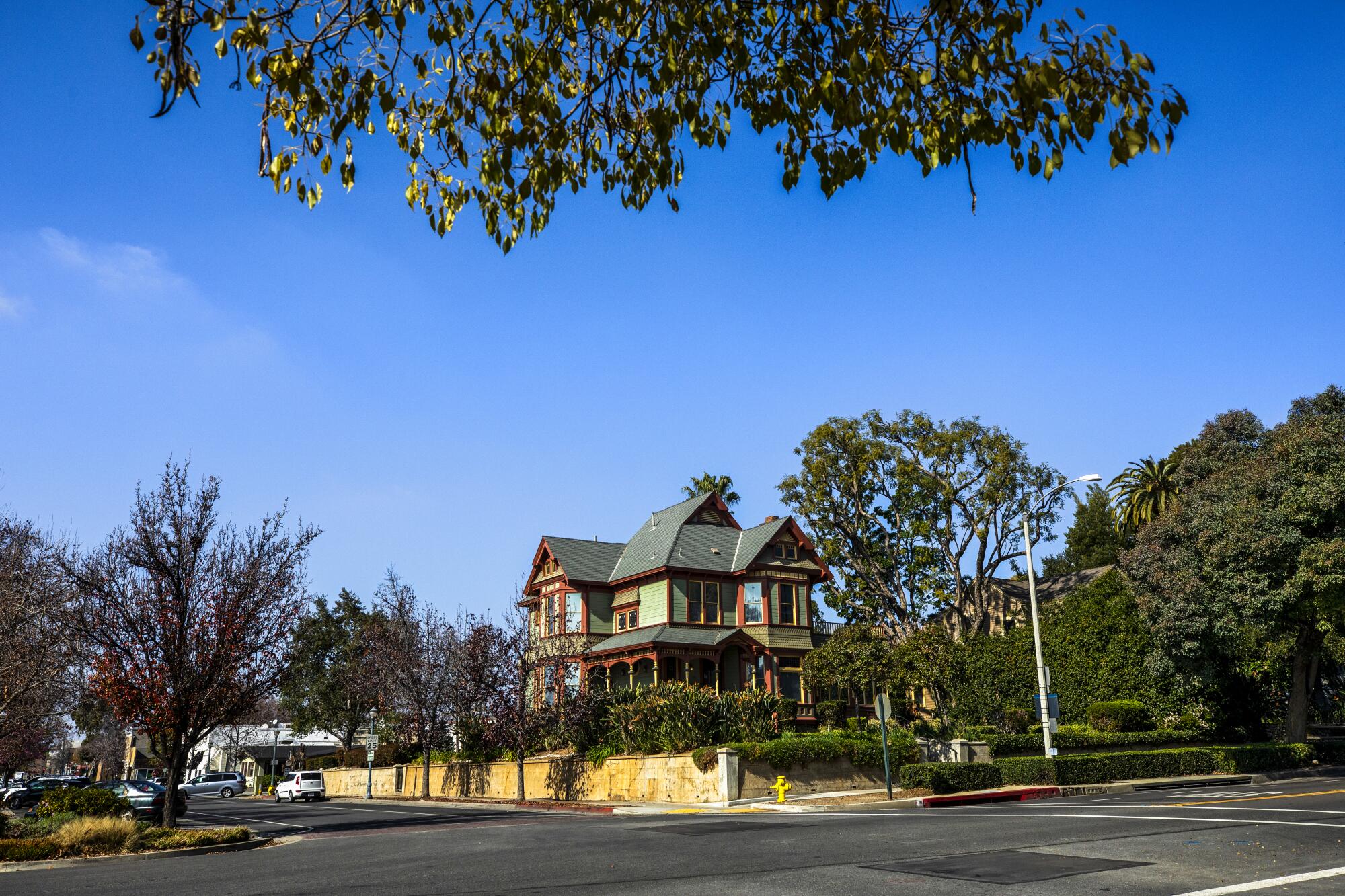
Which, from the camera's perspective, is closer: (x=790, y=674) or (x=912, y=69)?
(x=912, y=69)

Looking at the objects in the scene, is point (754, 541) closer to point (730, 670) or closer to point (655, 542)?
point (655, 542)

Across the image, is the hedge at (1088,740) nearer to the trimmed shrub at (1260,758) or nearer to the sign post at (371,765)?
the trimmed shrub at (1260,758)

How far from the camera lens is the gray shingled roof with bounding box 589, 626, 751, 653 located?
46.0 meters

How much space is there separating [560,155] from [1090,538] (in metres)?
85.1

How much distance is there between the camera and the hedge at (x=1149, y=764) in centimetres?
2925

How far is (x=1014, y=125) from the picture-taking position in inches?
277

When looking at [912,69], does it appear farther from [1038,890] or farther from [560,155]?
[1038,890]

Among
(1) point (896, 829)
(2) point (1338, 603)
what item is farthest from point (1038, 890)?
(2) point (1338, 603)

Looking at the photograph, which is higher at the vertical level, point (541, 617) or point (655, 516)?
→ point (655, 516)

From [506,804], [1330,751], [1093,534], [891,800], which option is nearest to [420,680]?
[506,804]

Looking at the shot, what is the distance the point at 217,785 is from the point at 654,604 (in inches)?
1340

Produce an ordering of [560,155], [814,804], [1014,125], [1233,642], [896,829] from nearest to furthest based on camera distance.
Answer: [1014,125]
[560,155]
[896,829]
[814,804]
[1233,642]

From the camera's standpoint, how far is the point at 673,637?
46.6m

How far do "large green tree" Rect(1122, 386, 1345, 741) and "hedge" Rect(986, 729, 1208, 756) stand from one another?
2128 millimetres
